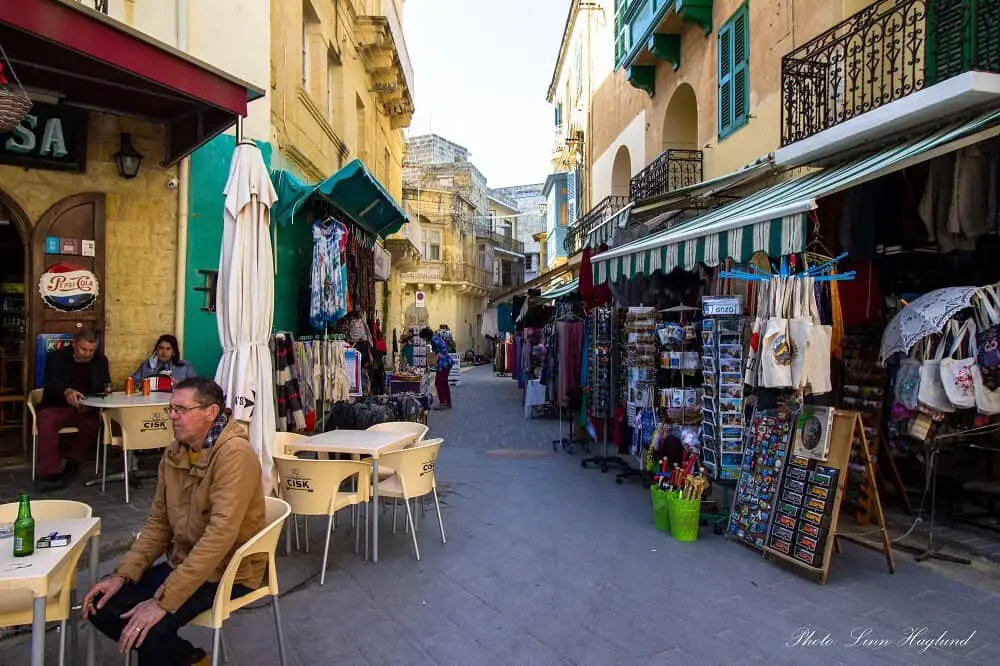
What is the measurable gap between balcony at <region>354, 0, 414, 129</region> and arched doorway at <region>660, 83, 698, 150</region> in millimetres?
6295

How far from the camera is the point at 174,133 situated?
7316mm

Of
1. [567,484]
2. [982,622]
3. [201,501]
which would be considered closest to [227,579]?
[201,501]

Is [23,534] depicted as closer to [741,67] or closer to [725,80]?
[741,67]

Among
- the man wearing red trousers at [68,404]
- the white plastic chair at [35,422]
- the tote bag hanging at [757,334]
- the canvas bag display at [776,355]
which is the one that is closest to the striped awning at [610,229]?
the tote bag hanging at [757,334]

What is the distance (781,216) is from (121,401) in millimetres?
6231

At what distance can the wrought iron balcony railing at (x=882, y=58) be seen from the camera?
6.26 meters

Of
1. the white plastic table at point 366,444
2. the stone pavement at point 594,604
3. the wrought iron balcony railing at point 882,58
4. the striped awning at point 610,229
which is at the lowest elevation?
the stone pavement at point 594,604

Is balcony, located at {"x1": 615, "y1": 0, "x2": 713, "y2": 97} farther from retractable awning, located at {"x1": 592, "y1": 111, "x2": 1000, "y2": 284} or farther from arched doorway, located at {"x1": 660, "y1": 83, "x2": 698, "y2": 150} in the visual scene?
retractable awning, located at {"x1": 592, "y1": 111, "x2": 1000, "y2": 284}

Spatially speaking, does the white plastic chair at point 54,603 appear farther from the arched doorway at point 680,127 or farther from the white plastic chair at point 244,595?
the arched doorway at point 680,127

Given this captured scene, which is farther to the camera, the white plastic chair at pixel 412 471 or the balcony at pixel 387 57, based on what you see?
the balcony at pixel 387 57

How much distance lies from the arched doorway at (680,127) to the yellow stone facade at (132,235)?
955cm

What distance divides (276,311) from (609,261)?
4.50 m

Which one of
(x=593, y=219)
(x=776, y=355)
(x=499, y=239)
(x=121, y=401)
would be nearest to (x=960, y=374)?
(x=776, y=355)

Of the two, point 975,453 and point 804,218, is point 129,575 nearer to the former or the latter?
point 804,218
